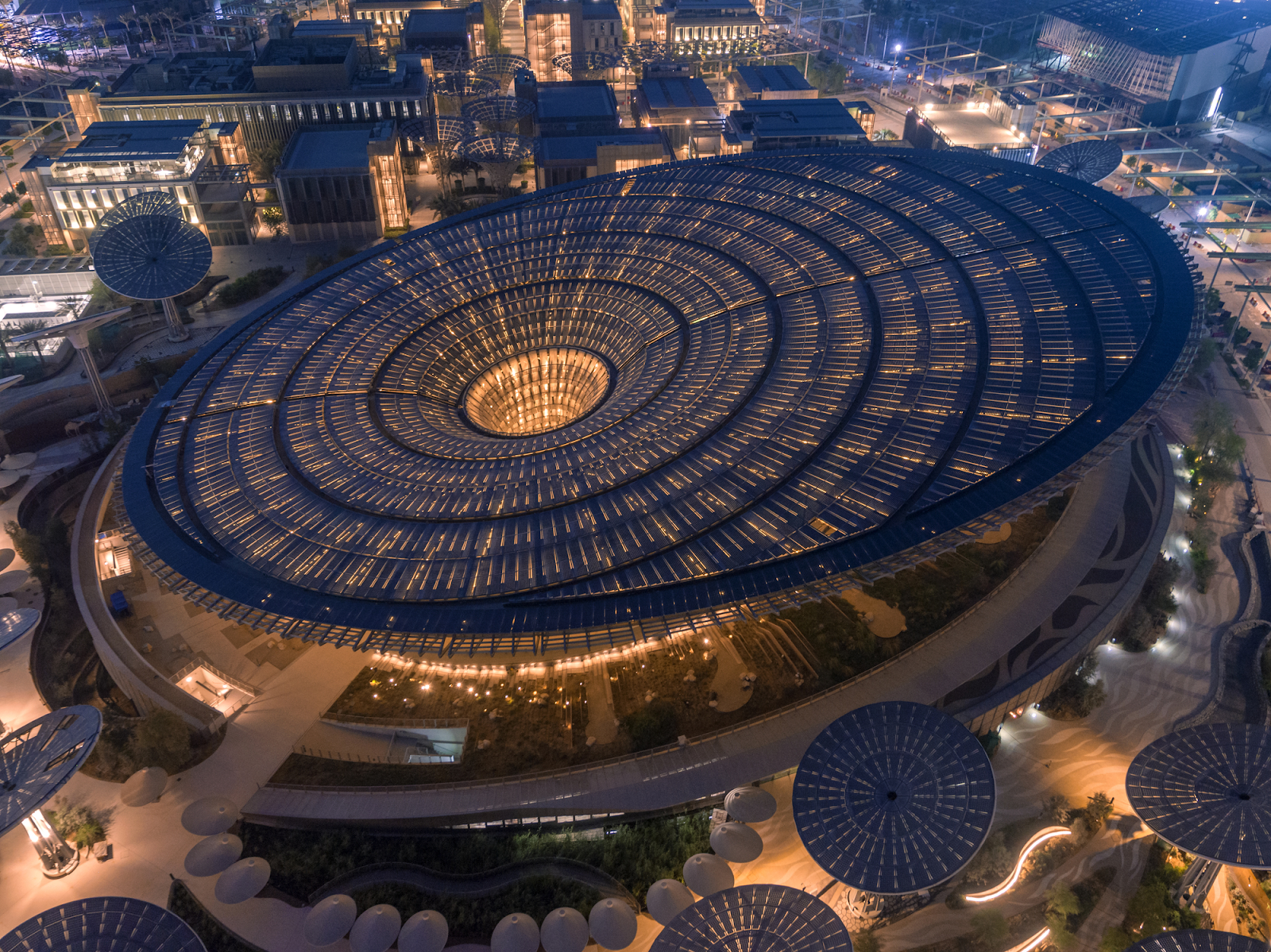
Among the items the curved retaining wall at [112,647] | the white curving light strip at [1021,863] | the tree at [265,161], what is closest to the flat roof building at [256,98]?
the tree at [265,161]

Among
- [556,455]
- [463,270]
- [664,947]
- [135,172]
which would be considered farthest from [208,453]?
[135,172]

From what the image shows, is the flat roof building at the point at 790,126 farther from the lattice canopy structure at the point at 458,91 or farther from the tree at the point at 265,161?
the tree at the point at 265,161

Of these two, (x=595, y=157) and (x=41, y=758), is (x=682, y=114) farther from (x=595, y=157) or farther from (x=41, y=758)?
(x=41, y=758)

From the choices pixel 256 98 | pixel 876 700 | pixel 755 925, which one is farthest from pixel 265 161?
pixel 755 925

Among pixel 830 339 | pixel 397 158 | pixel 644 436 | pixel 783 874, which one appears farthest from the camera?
pixel 397 158

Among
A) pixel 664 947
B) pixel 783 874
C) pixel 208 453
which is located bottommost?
pixel 783 874

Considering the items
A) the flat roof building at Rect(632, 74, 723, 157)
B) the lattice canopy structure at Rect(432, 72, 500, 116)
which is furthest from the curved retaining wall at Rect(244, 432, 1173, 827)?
the lattice canopy structure at Rect(432, 72, 500, 116)

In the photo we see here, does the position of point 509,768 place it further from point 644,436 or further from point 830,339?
point 830,339
